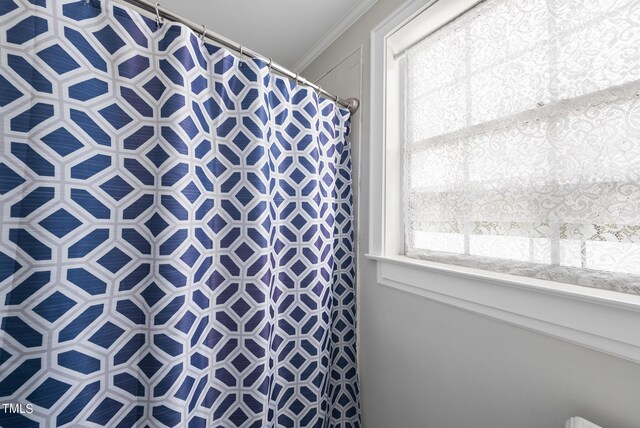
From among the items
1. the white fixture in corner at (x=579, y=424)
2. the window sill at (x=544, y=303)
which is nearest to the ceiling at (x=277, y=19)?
the window sill at (x=544, y=303)

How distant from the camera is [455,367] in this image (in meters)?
0.87

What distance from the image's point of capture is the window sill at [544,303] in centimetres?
55

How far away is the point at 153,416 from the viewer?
0.67 metres

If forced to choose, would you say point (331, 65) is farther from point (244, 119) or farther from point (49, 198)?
point (49, 198)

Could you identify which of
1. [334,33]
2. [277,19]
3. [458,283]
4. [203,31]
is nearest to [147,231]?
[203,31]

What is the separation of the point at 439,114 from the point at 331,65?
0.83 meters

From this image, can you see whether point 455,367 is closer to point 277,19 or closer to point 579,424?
point 579,424

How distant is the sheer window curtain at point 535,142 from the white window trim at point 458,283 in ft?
0.28

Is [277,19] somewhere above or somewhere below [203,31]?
above

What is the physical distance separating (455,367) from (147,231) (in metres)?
1.07

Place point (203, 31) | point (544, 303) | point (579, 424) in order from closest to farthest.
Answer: point (579, 424) < point (544, 303) < point (203, 31)

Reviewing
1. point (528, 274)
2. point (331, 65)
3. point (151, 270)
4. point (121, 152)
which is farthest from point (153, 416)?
point (331, 65)

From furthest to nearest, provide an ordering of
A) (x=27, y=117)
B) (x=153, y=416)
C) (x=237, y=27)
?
(x=237, y=27) < (x=153, y=416) < (x=27, y=117)

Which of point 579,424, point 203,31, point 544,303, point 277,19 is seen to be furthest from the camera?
point 277,19
